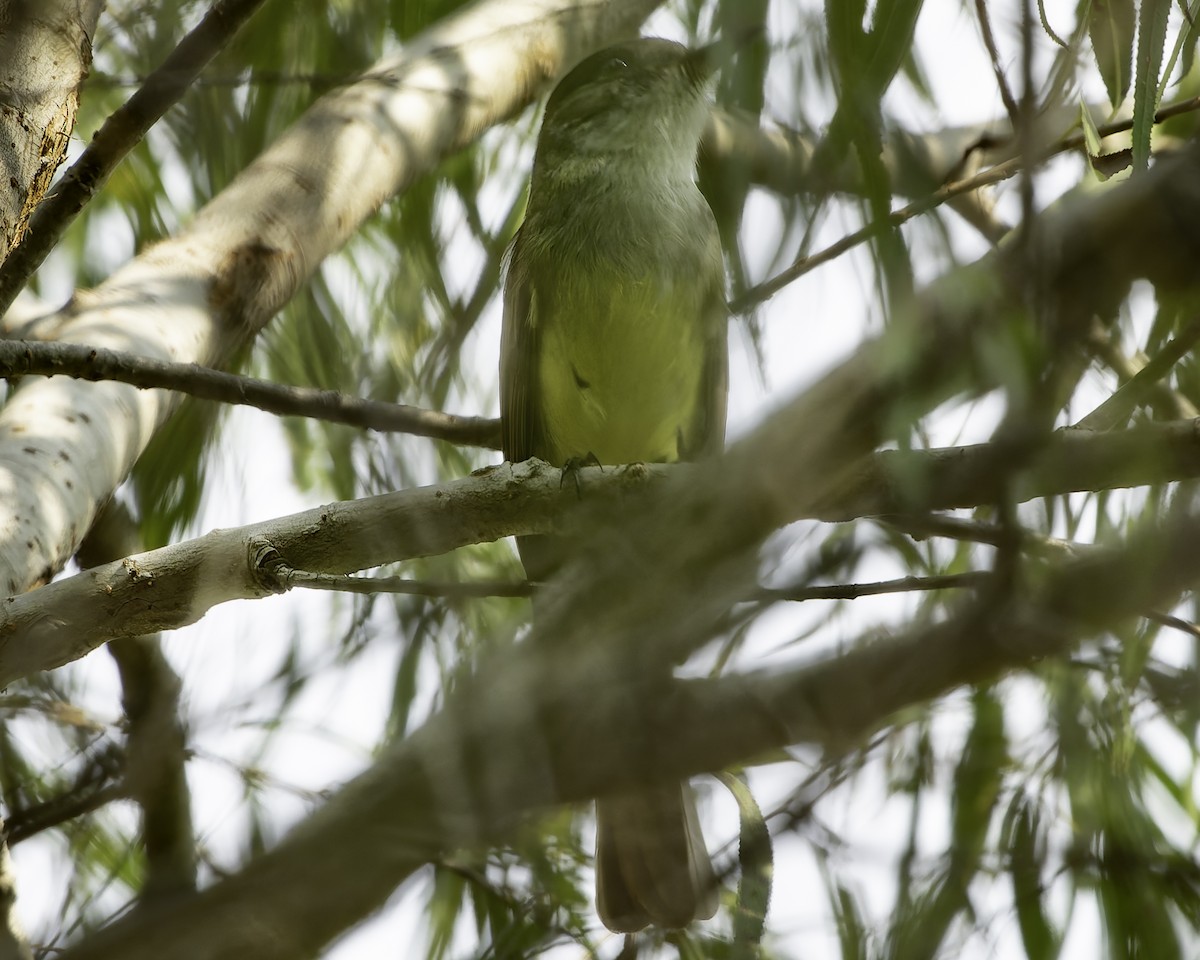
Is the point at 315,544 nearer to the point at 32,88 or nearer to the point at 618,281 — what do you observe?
the point at 32,88

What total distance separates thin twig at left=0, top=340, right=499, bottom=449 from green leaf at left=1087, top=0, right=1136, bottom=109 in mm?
857

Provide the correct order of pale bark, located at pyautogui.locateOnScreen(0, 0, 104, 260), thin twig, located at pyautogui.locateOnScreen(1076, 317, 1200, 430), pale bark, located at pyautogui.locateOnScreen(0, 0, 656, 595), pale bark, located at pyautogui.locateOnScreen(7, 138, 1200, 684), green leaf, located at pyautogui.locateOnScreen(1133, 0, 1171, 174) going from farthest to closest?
1. pale bark, located at pyautogui.locateOnScreen(0, 0, 656, 595)
2. pale bark, located at pyautogui.locateOnScreen(0, 0, 104, 260)
3. thin twig, located at pyautogui.locateOnScreen(1076, 317, 1200, 430)
4. green leaf, located at pyautogui.locateOnScreen(1133, 0, 1171, 174)
5. pale bark, located at pyautogui.locateOnScreen(7, 138, 1200, 684)

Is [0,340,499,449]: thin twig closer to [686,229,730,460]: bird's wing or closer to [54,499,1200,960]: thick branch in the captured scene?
[54,499,1200,960]: thick branch

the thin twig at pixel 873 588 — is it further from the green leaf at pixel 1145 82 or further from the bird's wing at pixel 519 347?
the bird's wing at pixel 519 347

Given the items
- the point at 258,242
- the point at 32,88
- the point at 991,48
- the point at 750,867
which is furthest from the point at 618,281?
the point at 750,867

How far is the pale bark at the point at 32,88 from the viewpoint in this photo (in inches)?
47.2

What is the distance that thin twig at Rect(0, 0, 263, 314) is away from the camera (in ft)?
4.26

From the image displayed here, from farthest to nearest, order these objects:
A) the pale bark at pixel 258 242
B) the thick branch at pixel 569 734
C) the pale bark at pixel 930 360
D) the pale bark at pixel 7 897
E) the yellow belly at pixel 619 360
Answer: the yellow belly at pixel 619 360, the pale bark at pixel 258 242, the pale bark at pixel 7 897, the pale bark at pixel 930 360, the thick branch at pixel 569 734

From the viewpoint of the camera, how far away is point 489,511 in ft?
4.74

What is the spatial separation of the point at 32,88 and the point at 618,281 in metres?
1.36

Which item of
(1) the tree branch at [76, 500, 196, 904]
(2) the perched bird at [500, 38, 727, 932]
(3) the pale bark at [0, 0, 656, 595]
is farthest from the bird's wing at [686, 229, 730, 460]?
(1) the tree branch at [76, 500, 196, 904]

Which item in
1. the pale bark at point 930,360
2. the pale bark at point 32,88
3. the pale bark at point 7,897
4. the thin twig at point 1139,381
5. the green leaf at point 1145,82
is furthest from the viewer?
the pale bark at point 7,897

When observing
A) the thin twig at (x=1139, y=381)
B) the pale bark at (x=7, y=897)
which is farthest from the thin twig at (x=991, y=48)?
the pale bark at (x=7, y=897)

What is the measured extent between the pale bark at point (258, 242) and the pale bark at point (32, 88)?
0.45m
